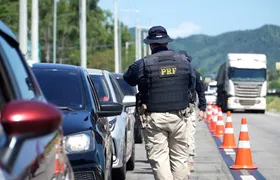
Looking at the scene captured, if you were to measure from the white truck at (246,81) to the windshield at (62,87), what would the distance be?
36.9 m

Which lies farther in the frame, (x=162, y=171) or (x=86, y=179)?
(x=162, y=171)

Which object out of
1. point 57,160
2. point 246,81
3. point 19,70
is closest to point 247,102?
point 246,81

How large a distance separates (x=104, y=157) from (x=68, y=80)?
57.3 inches

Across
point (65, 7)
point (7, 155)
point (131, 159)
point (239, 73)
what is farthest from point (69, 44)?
point (7, 155)

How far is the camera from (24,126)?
268 cm

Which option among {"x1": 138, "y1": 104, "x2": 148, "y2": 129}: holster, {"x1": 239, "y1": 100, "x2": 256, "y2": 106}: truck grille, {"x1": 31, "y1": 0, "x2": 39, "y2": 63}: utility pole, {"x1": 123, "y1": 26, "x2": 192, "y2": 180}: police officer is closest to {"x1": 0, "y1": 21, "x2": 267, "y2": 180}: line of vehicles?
{"x1": 138, "y1": 104, "x2": 148, "y2": 129}: holster

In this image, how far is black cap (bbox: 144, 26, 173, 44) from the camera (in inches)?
328

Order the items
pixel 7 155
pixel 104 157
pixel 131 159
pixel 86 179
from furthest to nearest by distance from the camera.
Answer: pixel 131 159 → pixel 104 157 → pixel 86 179 → pixel 7 155

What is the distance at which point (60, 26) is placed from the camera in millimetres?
102125

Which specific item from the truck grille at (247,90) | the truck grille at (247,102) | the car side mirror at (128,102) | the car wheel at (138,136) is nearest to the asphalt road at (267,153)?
the car side mirror at (128,102)

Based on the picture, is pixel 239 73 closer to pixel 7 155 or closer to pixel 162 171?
pixel 162 171

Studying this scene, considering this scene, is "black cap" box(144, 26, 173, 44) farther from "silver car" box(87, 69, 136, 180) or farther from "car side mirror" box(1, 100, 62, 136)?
"car side mirror" box(1, 100, 62, 136)

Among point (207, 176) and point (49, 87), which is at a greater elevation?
point (49, 87)

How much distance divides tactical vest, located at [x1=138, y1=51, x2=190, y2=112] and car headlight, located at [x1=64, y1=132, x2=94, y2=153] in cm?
97
